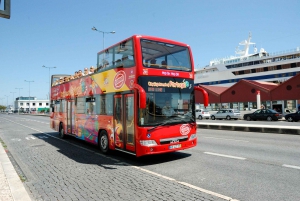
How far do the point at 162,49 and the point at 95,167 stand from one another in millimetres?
4359

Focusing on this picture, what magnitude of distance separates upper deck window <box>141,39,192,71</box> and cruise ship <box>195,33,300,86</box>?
5130 centimetres

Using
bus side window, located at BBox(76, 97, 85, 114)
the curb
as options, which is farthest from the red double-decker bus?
the curb

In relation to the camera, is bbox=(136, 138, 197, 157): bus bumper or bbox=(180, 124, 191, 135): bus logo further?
bbox=(180, 124, 191, 135): bus logo

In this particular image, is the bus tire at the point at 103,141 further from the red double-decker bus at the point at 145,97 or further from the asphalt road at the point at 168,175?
the asphalt road at the point at 168,175

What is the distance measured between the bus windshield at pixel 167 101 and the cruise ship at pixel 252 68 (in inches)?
2034

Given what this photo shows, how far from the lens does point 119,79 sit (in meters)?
8.13

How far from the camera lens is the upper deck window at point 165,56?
7414 mm

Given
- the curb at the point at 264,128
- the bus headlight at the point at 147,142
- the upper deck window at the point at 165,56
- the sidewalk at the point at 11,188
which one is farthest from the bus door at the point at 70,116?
the curb at the point at 264,128

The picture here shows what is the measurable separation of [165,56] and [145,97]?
78.0 inches

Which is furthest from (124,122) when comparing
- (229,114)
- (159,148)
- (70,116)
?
(229,114)

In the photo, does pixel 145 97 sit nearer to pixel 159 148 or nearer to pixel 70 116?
pixel 159 148

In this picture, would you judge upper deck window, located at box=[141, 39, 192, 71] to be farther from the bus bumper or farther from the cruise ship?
the cruise ship

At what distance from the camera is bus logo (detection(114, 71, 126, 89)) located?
7.89 metres

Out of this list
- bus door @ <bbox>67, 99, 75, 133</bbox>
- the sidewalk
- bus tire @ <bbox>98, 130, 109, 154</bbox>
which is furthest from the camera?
bus door @ <bbox>67, 99, 75, 133</bbox>
